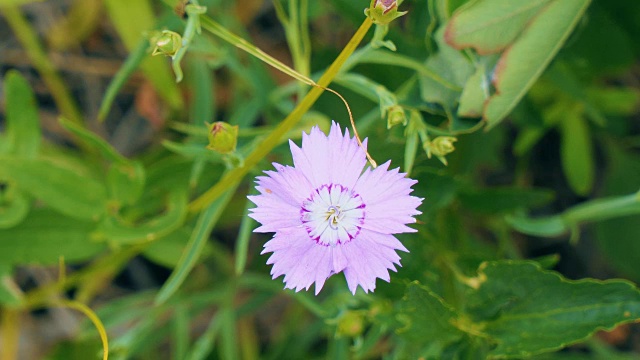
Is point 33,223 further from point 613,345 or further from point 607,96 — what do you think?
point 613,345

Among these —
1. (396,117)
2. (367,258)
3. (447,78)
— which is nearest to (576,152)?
(447,78)

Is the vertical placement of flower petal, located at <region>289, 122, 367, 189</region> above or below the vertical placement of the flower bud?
below

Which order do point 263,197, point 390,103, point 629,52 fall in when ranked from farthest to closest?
point 629,52 → point 390,103 → point 263,197

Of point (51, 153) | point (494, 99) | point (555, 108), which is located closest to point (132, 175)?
point (51, 153)

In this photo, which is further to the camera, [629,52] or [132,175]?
[629,52]

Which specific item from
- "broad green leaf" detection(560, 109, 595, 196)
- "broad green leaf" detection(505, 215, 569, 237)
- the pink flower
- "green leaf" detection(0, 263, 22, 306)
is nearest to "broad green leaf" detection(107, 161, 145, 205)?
"green leaf" detection(0, 263, 22, 306)

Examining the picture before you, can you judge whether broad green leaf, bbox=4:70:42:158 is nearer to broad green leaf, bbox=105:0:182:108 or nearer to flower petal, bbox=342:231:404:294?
broad green leaf, bbox=105:0:182:108

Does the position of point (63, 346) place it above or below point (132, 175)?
below
